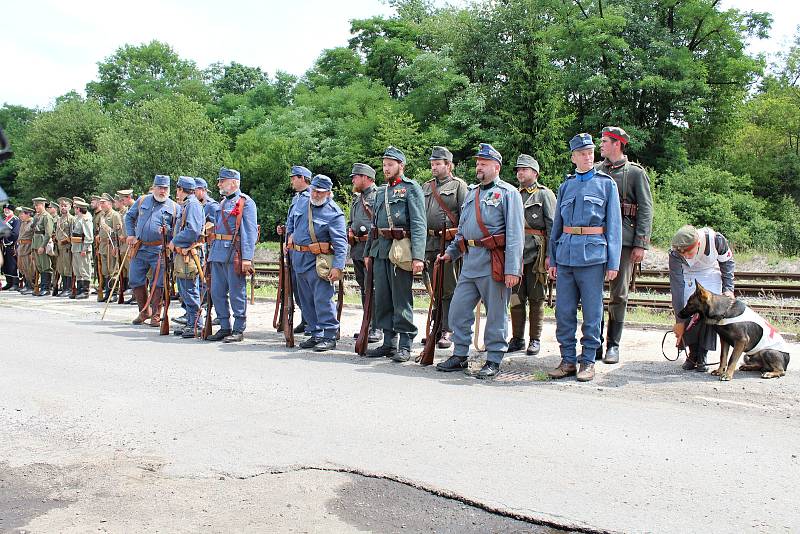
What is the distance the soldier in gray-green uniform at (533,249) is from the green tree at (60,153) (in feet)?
174

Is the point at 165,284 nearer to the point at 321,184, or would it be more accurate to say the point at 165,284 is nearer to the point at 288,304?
the point at 288,304

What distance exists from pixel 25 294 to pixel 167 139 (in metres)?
30.2

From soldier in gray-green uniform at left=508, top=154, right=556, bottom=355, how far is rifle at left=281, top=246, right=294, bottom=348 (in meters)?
2.73

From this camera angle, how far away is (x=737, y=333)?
7473mm

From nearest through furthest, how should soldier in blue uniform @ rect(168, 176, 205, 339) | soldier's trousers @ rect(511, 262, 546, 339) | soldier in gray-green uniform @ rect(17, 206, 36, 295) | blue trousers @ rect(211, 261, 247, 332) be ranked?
soldier's trousers @ rect(511, 262, 546, 339)
blue trousers @ rect(211, 261, 247, 332)
soldier in blue uniform @ rect(168, 176, 205, 339)
soldier in gray-green uniform @ rect(17, 206, 36, 295)

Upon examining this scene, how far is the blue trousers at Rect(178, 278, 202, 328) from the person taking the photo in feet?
36.8

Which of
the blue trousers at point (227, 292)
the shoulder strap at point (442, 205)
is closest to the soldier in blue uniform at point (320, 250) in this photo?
the blue trousers at point (227, 292)

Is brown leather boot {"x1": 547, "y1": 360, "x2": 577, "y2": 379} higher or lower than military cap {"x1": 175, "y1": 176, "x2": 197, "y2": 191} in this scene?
lower

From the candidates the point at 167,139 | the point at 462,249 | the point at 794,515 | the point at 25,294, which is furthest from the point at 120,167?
the point at 794,515

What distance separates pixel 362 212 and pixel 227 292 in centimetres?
210

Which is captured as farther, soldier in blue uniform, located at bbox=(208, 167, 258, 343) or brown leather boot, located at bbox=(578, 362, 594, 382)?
soldier in blue uniform, located at bbox=(208, 167, 258, 343)

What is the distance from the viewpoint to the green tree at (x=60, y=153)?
57562 mm

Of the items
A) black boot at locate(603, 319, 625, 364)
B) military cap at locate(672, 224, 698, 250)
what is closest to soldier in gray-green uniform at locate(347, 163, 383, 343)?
black boot at locate(603, 319, 625, 364)

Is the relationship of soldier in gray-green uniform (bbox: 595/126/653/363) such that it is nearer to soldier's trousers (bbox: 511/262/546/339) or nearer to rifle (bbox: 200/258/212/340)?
soldier's trousers (bbox: 511/262/546/339)
